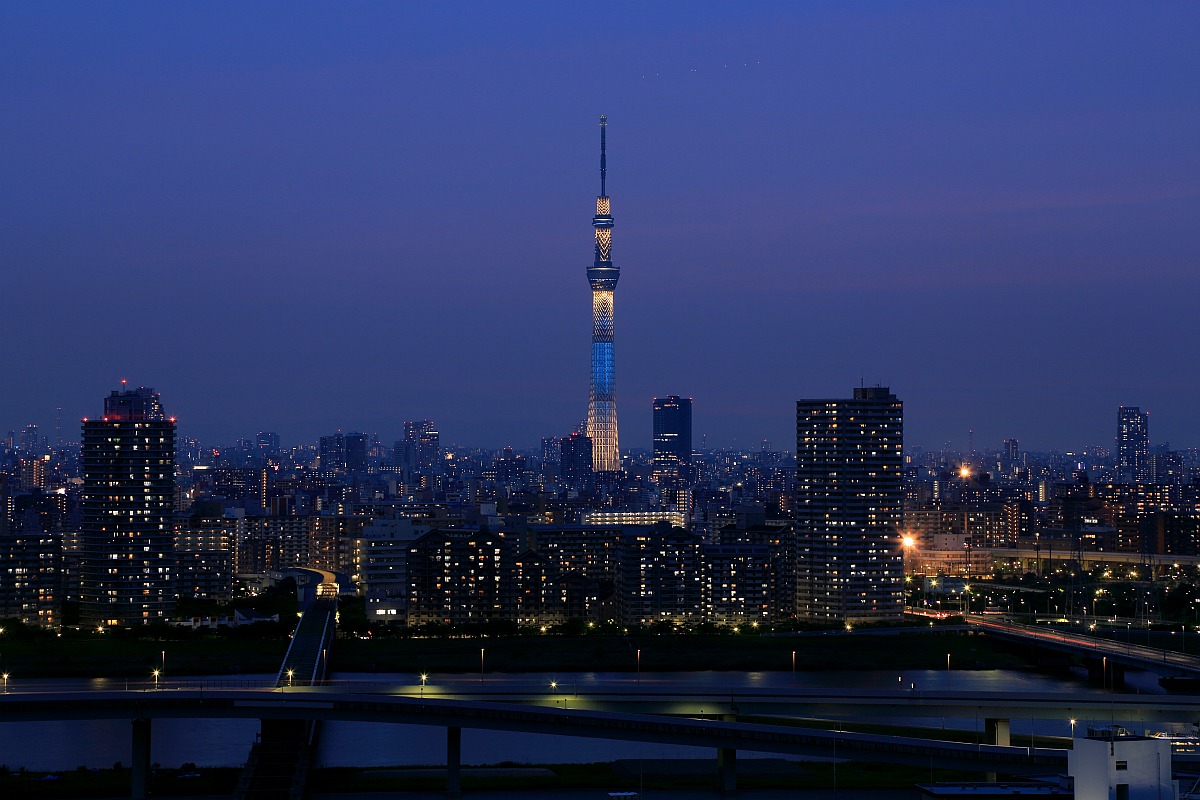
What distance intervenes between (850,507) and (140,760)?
25.3m

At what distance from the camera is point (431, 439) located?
144000 mm

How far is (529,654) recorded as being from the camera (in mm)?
37438

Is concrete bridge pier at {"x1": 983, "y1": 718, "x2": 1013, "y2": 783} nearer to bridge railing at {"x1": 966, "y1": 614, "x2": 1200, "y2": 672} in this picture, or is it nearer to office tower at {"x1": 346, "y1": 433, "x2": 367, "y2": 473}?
bridge railing at {"x1": 966, "y1": 614, "x2": 1200, "y2": 672}

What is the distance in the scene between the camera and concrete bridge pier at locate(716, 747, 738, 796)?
70.6ft

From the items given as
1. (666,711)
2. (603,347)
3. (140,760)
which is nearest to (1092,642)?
(666,711)

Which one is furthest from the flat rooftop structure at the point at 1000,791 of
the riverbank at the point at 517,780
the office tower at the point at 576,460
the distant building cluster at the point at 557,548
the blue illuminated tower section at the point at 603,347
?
the office tower at the point at 576,460

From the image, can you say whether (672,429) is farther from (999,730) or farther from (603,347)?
(999,730)

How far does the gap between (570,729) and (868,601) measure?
2231cm

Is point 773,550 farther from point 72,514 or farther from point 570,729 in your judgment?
point 72,514

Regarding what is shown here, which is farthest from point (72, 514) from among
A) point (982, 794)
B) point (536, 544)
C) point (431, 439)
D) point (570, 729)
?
point (431, 439)

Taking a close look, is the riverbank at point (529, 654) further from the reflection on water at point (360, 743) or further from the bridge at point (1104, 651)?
the reflection on water at point (360, 743)

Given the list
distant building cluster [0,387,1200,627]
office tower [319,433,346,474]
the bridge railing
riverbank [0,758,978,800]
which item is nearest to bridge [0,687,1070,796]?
riverbank [0,758,978,800]

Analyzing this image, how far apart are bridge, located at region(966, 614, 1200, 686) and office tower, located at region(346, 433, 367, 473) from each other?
284ft

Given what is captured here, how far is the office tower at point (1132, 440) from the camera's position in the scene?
127 metres
